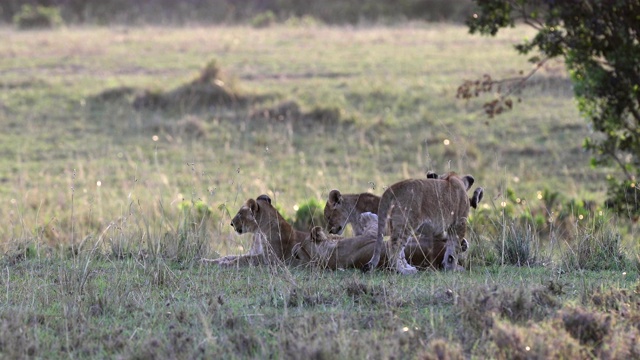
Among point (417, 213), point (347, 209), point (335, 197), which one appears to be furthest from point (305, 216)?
point (417, 213)

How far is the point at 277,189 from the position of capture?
13594 millimetres

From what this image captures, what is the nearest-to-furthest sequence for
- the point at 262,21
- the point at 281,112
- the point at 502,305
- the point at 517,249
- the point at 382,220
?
the point at 502,305, the point at 382,220, the point at 517,249, the point at 281,112, the point at 262,21

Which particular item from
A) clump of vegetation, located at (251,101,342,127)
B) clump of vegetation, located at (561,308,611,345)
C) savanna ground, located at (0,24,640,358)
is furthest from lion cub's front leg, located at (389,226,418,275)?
clump of vegetation, located at (251,101,342,127)

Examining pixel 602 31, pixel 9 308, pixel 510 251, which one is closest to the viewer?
pixel 9 308

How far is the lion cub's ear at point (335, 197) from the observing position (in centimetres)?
775

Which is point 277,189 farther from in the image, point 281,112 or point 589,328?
point 589,328

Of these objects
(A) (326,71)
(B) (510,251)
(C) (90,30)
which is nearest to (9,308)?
(B) (510,251)

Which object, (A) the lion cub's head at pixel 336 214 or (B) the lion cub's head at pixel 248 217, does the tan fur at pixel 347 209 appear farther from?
(B) the lion cub's head at pixel 248 217

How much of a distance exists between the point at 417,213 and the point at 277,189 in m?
6.65

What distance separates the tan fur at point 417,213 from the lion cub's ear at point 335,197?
0.75m

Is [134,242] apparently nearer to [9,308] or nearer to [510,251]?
[9,308]

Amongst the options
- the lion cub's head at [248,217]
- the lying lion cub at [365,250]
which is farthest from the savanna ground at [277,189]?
the lying lion cub at [365,250]

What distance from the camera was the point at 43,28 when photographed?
34.0m

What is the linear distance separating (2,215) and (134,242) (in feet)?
13.4
